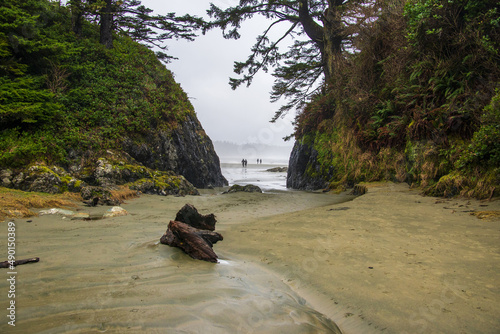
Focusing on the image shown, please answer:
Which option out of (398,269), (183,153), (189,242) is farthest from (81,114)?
(398,269)

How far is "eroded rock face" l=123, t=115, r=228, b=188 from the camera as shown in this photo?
1091 cm

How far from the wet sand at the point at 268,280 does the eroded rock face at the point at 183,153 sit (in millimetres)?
6899

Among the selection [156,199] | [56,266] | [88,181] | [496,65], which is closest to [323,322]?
[56,266]

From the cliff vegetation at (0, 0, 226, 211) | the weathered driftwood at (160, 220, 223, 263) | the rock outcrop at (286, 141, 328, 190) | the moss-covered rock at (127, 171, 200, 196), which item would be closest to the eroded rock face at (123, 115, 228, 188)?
the cliff vegetation at (0, 0, 226, 211)

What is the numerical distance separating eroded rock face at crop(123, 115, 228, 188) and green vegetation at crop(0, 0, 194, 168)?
1.67 ft

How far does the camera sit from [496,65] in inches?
245

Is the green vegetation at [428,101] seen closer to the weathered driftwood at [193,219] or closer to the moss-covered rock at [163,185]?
the weathered driftwood at [193,219]

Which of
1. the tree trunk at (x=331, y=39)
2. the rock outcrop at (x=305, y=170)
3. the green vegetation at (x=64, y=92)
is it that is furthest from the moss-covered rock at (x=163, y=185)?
the tree trunk at (x=331, y=39)

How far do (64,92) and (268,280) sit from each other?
1178 cm

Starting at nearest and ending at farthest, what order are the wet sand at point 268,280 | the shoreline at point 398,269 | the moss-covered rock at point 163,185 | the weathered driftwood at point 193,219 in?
the wet sand at point 268,280, the shoreline at point 398,269, the weathered driftwood at point 193,219, the moss-covered rock at point 163,185

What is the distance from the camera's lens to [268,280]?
2.54 m

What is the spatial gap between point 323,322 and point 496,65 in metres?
7.92

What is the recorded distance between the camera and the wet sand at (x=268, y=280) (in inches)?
65.6

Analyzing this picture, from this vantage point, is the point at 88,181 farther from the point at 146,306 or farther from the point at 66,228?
the point at 146,306
